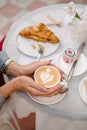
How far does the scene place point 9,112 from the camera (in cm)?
137

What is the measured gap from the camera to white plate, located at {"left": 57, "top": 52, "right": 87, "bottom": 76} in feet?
3.99

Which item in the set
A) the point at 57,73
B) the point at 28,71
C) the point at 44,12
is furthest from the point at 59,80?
the point at 44,12

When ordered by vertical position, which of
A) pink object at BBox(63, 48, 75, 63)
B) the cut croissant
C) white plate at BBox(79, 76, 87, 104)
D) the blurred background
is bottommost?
the blurred background

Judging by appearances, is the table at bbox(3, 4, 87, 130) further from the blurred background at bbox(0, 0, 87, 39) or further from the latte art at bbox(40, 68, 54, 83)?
the blurred background at bbox(0, 0, 87, 39)

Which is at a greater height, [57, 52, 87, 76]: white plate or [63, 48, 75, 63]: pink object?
[63, 48, 75, 63]: pink object

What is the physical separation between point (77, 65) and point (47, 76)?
0.20 metres

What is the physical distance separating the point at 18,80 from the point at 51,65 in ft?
0.60

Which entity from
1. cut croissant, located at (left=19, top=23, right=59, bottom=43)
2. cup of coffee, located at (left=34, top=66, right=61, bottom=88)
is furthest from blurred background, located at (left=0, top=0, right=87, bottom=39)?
cup of coffee, located at (left=34, top=66, right=61, bottom=88)

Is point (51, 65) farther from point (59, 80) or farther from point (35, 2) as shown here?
point (35, 2)

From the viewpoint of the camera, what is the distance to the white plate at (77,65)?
3.99 feet

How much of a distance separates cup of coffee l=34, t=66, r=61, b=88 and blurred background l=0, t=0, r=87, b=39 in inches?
54.3

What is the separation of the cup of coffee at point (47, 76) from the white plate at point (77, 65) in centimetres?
8

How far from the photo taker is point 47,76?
1137 millimetres

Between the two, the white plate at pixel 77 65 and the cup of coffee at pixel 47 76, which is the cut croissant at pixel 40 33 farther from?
the cup of coffee at pixel 47 76
